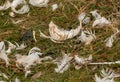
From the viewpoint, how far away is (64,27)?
2482 mm

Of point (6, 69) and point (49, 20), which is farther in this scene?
point (49, 20)

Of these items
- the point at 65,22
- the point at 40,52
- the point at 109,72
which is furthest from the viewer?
the point at 65,22

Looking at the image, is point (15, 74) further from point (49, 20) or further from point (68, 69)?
point (49, 20)

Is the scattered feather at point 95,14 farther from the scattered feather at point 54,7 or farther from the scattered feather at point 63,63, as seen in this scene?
the scattered feather at point 63,63

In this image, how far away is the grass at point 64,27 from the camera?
2.18m

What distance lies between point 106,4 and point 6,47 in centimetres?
62

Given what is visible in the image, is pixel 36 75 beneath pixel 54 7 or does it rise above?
beneath

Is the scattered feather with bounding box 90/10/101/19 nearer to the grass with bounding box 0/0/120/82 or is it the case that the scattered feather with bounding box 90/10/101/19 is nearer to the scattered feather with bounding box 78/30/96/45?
the grass with bounding box 0/0/120/82

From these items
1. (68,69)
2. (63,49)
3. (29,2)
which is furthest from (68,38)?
(29,2)

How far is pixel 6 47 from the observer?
2379 mm

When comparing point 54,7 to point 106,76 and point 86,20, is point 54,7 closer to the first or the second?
point 86,20

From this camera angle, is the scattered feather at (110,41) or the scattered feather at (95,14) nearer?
the scattered feather at (110,41)

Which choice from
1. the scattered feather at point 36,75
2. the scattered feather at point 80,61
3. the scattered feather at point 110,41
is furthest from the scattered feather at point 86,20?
the scattered feather at point 36,75

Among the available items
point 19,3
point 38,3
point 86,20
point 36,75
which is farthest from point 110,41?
point 19,3
